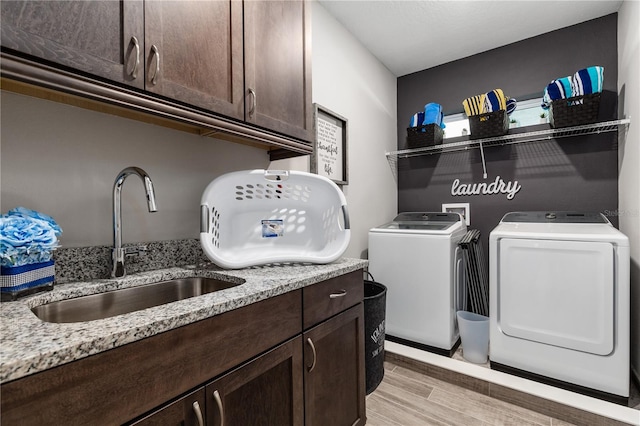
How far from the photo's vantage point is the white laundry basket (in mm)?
1317

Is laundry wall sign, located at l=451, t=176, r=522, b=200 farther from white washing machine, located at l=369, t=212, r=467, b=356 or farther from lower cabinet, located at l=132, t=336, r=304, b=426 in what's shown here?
lower cabinet, located at l=132, t=336, r=304, b=426

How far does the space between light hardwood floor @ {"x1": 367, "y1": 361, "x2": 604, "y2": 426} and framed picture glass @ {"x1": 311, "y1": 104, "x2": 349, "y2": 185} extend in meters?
1.52

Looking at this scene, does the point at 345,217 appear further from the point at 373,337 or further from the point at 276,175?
the point at 373,337

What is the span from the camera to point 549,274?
5.97 ft

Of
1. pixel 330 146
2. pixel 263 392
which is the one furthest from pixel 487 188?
pixel 263 392

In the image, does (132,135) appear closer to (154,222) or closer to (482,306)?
(154,222)

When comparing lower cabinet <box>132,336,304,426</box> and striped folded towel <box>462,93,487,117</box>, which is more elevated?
striped folded towel <box>462,93,487,117</box>

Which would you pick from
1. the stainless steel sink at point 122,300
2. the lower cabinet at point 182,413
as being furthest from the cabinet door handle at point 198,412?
the stainless steel sink at point 122,300

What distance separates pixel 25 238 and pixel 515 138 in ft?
10.5

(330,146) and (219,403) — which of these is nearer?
(219,403)

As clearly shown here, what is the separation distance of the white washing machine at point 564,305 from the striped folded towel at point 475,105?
3.72 feet

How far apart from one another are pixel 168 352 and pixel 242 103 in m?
0.95

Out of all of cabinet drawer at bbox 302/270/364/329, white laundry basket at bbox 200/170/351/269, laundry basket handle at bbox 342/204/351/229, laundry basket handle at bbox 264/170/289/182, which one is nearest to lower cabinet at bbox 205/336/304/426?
cabinet drawer at bbox 302/270/364/329

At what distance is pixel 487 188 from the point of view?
2820mm
